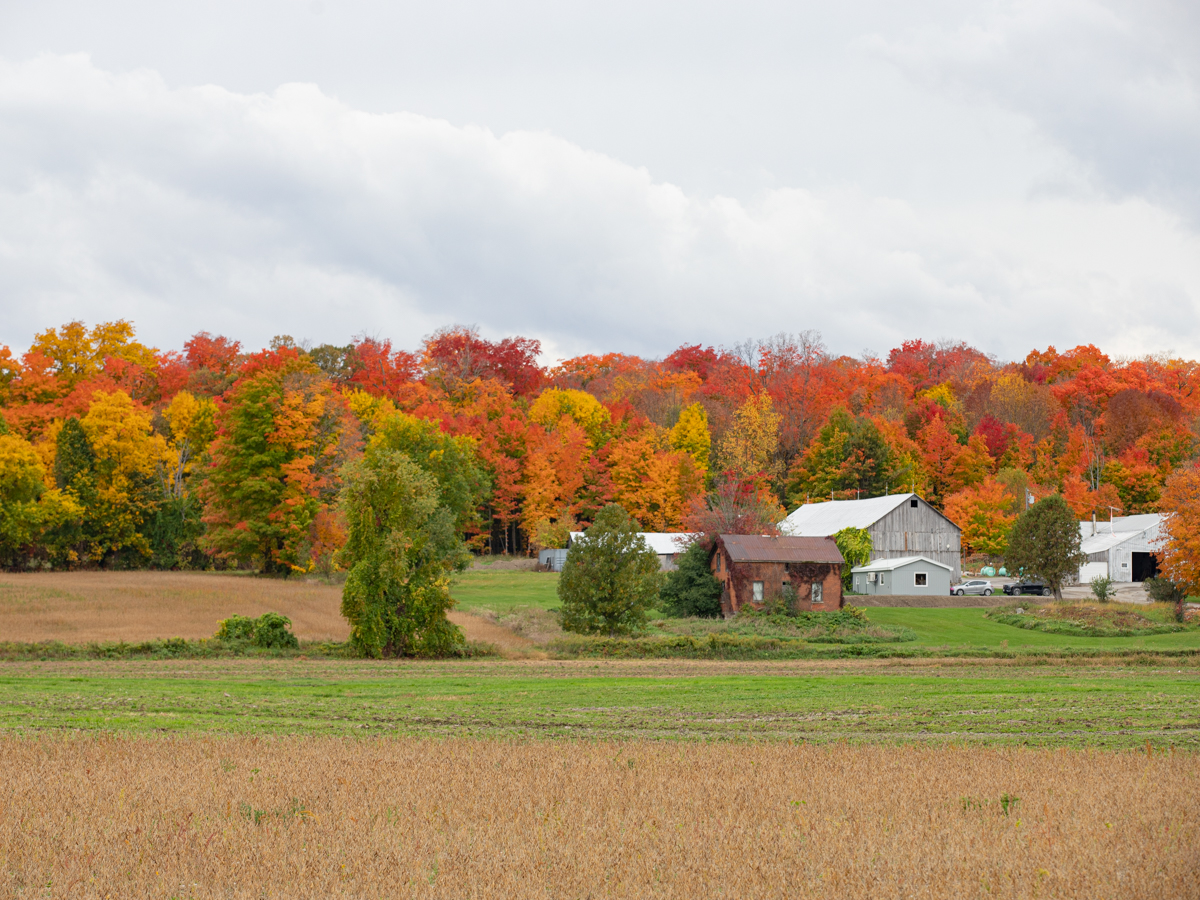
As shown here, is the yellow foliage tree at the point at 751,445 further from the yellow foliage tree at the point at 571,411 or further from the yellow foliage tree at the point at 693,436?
the yellow foliage tree at the point at 571,411

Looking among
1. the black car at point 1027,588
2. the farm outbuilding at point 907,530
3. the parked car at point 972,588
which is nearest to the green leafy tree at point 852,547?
the farm outbuilding at point 907,530

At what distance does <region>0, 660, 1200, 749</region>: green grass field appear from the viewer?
16.8m

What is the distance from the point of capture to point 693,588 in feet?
175

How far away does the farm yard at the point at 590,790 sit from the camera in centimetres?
778

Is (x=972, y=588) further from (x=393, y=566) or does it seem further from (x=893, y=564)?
(x=393, y=566)

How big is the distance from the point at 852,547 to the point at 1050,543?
14.6m

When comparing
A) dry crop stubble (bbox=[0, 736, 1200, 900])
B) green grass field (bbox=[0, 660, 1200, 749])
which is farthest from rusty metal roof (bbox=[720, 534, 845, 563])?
dry crop stubble (bbox=[0, 736, 1200, 900])

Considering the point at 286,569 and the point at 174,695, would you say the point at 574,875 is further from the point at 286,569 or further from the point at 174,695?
the point at 286,569

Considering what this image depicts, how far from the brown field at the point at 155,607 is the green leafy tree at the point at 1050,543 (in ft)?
113

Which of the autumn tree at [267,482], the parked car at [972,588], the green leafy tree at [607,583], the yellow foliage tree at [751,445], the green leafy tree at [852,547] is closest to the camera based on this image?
the green leafy tree at [607,583]

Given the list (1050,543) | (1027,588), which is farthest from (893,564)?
(1050,543)

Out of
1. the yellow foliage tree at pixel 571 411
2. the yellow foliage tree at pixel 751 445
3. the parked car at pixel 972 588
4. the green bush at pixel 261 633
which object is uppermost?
the yellow foliage tree at pixel 571 411

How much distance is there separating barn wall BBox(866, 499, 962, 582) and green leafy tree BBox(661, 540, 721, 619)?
83.0ft

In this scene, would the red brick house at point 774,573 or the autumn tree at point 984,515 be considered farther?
the autumn tree at point 984,515
